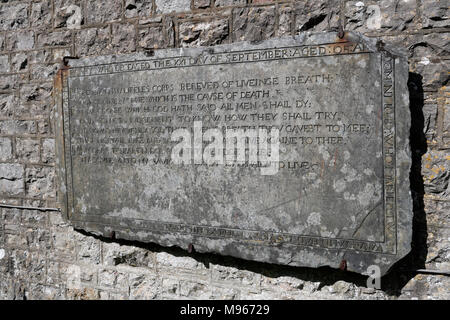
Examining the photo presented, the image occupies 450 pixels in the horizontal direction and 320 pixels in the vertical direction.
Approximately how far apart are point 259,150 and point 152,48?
1139 millimetres

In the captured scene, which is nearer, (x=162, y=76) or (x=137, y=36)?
(x=162, y=76)

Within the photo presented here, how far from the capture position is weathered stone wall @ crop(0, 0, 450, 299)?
214 centimetres

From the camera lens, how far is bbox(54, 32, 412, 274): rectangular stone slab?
209 cm

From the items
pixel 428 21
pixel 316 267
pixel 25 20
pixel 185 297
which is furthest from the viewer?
pixel 25 20

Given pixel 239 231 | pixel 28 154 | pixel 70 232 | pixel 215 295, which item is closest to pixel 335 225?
pixel 239 231

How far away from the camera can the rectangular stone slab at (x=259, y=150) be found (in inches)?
82.1

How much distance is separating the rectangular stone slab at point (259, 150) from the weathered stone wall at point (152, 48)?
195 mm

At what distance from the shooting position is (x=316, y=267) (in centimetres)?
226

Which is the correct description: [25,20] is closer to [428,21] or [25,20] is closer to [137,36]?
[137,36]

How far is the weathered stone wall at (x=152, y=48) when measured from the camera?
2.14 meters

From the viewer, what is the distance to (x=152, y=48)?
8.96 ft

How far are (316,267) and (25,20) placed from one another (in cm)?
303

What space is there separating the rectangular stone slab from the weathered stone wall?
20 cm

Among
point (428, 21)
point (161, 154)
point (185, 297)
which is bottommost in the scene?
point (185, 297)
